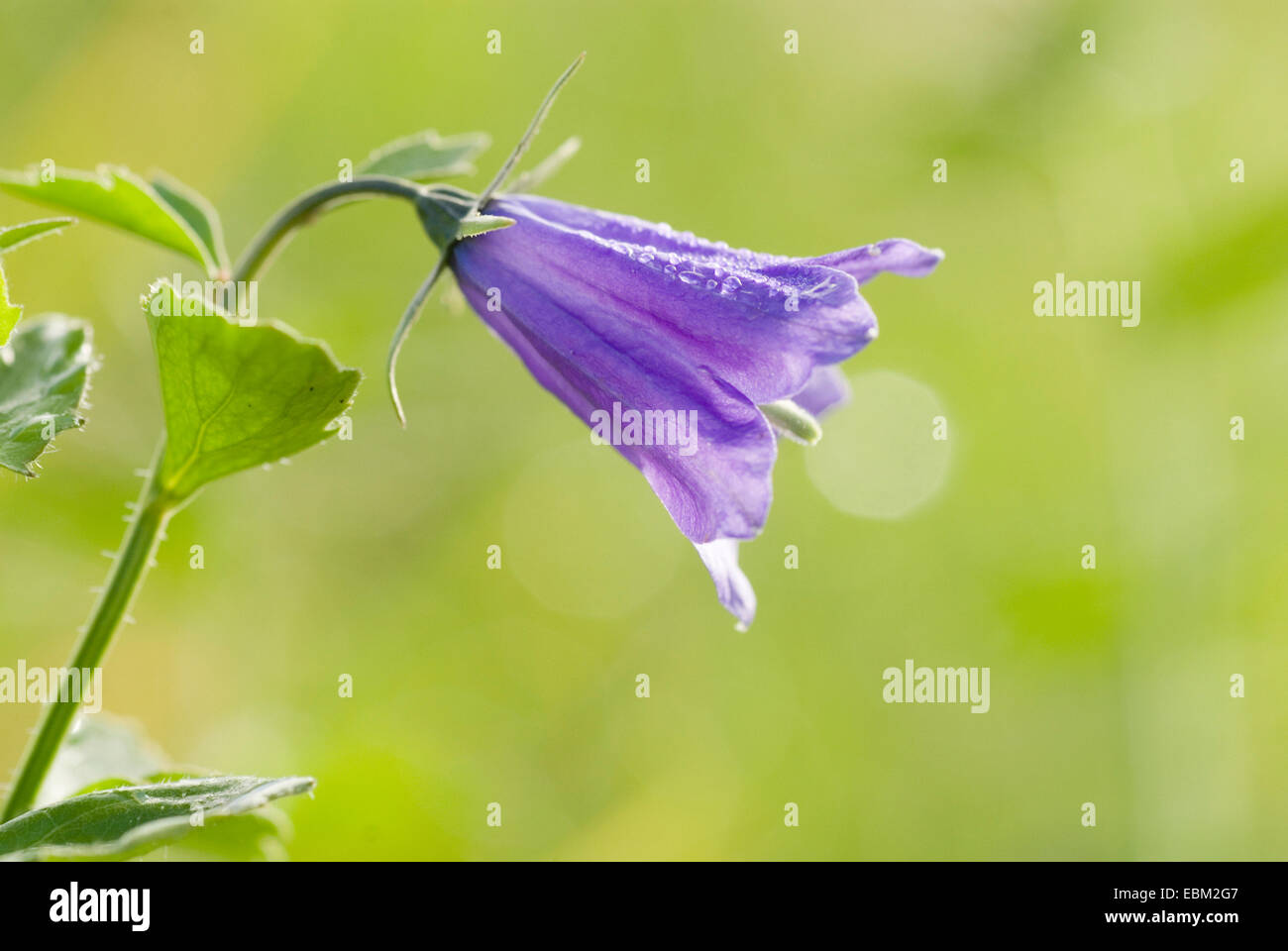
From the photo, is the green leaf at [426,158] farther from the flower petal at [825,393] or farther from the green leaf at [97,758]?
the green leaf at [97,758]

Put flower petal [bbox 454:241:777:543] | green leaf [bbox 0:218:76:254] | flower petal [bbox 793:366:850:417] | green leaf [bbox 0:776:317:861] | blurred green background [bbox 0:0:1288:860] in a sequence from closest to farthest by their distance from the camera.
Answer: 1. green leaf [bbox 0:776:317:861]
2. green leaf [bbox 0:218:76:254]
3. flower petal [bbox 454:241:777:543]
4. flower petal [bbox 793:366:850:417]
5. blurred green background [bbox 0:0:1288:860]

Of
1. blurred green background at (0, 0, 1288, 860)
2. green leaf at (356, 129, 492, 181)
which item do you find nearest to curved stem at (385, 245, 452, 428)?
green leaf at (356, 129, 492, 181)

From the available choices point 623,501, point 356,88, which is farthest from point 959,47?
point 356,88

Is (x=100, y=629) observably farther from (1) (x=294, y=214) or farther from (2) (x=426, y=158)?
(2) (x=426, y=158)

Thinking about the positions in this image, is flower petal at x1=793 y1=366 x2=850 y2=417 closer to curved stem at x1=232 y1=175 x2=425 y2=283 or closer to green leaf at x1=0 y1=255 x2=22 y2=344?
curved stem at x1=232 y1=175 x2=425 y2=283

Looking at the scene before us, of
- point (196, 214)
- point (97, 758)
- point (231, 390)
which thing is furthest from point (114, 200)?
point (97, 758)

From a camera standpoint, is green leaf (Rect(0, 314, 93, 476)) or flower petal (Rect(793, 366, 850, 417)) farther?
flower petal (Rect(793, 366, 850, 417))
